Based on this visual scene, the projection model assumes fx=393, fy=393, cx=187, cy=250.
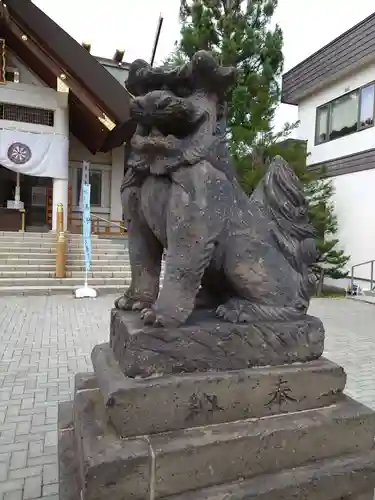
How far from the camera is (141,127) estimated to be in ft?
4.89

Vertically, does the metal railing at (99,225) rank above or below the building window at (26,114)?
below

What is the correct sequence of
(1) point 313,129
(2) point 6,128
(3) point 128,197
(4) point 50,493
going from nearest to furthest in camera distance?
(3) point 128,197 < (4) point 50,493 < (2) point 6,128 < (1) point 313,129

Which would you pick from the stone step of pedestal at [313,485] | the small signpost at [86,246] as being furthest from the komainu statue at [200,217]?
the small signpost at [86,246]

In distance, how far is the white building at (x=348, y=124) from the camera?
9.87 meters

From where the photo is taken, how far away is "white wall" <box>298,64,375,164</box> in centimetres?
1013

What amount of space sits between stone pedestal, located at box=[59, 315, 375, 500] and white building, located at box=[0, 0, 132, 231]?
9401 mm

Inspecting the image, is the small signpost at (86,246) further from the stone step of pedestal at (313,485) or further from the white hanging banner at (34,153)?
the stone step of pedestal at (313,485)

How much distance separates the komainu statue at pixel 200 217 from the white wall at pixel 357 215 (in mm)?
9118

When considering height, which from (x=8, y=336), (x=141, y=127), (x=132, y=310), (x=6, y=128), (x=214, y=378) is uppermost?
(x=6, y=128)

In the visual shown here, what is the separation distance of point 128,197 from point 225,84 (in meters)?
0.57

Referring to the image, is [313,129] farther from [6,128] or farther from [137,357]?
[137,357]

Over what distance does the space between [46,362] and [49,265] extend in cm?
567

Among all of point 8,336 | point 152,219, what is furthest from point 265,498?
point 8,336

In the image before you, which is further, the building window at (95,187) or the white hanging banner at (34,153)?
the building window at (95,187)
